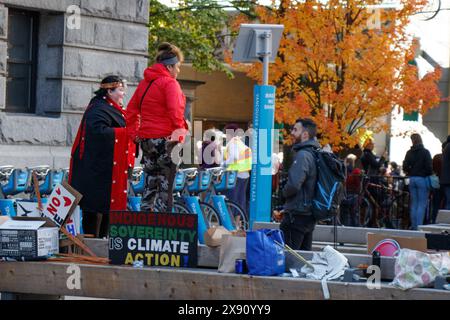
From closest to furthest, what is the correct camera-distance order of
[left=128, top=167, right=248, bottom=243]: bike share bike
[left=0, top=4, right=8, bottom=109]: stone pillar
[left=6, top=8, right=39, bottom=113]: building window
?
1. [left=0, top=4, right=8, bottom=109]: stone pillar
2. [left=128, top=167, right=248, bottom=243]: bike share bike
3. [left=6, top=8, right=39, bottom=113]: building window

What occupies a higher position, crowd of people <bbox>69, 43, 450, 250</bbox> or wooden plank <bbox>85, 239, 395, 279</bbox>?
crowd of people <bbox>69, 43, 450, 250</bbox>

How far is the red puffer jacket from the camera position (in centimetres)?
1157

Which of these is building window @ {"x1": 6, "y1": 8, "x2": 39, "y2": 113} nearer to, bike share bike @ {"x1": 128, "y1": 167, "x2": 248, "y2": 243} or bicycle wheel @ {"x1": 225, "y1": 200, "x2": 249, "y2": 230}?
bike share bike @ {"x1": 128, "y1": 167, "x2": 248, "y2": 243}

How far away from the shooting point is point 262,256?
828 cm

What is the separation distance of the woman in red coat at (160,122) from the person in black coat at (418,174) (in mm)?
10113

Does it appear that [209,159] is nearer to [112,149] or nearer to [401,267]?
[112,149]

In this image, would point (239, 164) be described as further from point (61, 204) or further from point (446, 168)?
point (61, 204)

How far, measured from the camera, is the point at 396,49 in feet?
79.7

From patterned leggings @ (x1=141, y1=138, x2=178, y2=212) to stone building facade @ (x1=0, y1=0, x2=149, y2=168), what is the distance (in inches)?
126

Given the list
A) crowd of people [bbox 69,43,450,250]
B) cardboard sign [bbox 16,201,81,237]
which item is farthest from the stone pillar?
cardboard sign [bbox 16,201,81,237]
